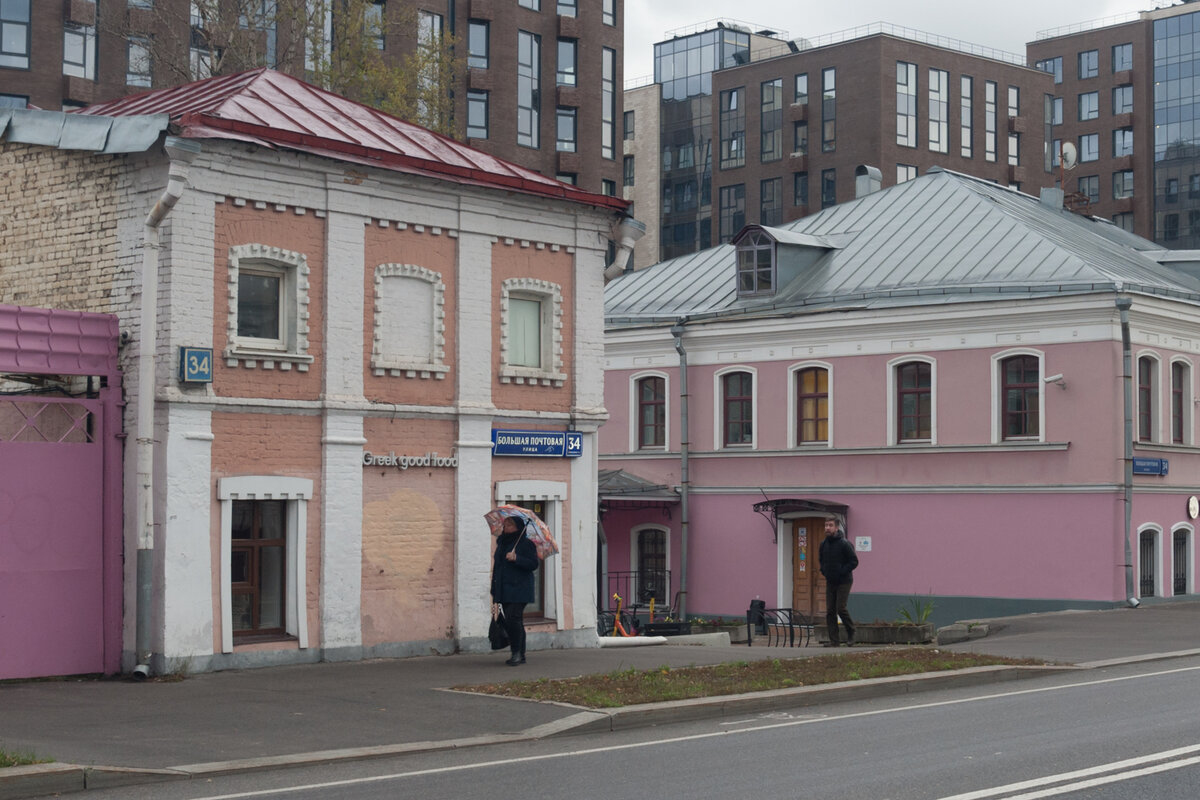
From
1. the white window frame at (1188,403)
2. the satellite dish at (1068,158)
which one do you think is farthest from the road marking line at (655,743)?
the satellite dish at (1068,158)

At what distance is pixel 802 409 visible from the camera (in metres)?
36.1

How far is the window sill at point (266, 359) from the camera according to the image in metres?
17.6

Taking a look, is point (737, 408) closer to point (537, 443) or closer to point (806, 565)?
point (806, 565)

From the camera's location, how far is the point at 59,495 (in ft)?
54.0

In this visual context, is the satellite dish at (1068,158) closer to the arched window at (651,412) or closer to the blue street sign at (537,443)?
the arched window at (651,412)

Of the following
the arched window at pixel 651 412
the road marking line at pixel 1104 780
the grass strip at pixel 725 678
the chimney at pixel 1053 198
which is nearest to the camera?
the road marking line at pixel 1104 780

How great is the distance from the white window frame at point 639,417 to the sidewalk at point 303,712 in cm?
1820

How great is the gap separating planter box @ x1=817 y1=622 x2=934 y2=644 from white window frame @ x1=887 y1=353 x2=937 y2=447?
9.25 metres

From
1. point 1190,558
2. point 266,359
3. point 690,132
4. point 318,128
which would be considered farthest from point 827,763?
point 690,132

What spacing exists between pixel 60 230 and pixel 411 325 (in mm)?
4198

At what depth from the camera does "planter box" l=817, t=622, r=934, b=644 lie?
25.0 meters

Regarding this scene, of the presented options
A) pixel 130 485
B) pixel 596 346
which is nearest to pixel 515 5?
pixel 596 346

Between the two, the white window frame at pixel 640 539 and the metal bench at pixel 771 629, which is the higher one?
the white window frame at pixel 640 539

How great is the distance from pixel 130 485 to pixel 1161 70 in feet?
270
